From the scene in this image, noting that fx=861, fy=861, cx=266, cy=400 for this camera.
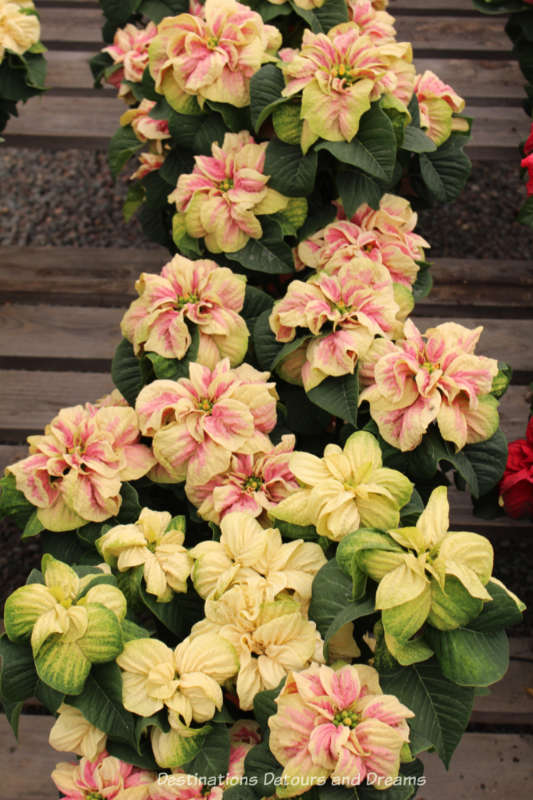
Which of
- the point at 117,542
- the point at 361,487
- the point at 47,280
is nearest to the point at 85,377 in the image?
the point at 47,280

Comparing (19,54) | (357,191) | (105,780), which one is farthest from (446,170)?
(105,780)

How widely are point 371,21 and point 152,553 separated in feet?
3.61

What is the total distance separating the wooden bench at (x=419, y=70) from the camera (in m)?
2.27

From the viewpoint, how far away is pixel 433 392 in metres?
1.05

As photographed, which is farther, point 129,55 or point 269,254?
point 129,55

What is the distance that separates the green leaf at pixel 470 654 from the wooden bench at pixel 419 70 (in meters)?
1.70

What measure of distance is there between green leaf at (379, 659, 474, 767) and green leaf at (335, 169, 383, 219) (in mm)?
753

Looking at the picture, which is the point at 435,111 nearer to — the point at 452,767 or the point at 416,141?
the point at 416,141

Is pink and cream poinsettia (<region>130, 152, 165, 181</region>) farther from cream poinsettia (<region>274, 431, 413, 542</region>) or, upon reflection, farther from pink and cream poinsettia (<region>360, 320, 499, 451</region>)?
cream poinsettia (<region>274, 431, 413, 542</region>)

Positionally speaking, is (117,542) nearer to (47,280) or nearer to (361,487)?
(361,487)

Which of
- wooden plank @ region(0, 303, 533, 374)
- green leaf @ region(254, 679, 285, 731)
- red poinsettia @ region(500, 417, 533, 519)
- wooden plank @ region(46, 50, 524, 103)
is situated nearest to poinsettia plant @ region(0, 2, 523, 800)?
green leaf @ region(254, 679, 285, 731)

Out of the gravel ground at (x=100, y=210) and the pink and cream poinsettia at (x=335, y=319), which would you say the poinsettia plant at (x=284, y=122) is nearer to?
the pink and cream poinsettia at (x=335, y=319)

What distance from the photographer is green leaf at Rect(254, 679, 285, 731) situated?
2.74 ft

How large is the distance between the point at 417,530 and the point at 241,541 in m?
0.22
